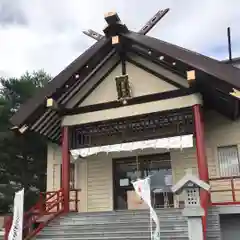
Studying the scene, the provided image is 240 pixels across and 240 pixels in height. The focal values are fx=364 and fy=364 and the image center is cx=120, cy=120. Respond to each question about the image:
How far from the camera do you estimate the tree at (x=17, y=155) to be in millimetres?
18031

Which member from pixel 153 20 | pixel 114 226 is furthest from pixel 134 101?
pixel 153 20

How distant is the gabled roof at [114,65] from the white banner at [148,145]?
56.5 inches

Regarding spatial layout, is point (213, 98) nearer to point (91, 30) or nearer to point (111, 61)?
point (111, 61)

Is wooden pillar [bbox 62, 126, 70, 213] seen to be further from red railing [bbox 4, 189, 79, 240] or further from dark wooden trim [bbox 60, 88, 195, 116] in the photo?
dark wooden trim [bbox 60, 88, 195, 116]

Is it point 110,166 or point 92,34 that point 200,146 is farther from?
point 92,34

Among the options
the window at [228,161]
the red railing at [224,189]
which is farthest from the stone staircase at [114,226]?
the window at [228,161]

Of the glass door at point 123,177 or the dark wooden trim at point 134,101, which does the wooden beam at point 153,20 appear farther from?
the glass door at point 123,177

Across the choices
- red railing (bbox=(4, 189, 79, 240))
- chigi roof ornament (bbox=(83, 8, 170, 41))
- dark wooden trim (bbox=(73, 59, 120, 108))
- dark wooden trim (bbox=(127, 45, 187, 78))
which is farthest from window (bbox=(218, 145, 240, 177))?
chigi roof ornament (bbox=(83, 8, 170, 41))

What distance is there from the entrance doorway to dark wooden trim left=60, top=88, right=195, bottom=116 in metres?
2.34

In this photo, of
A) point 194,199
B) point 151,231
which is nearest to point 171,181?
point 151,231

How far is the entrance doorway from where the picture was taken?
12.2 meters

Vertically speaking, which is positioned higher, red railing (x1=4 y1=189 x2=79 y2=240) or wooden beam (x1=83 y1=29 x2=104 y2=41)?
wooden beam (x1=83 y1=29 x2=104 y2=41)

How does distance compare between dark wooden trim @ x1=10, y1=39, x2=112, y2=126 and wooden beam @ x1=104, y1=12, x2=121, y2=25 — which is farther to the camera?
dark wooden trim @ x1=10, y1=39, x2=112, y2=126

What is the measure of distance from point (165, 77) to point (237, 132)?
291 centimetres
